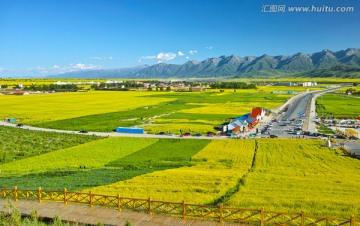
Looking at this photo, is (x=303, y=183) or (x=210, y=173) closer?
(x=303, y=183)

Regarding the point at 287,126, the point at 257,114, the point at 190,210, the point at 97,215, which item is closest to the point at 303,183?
the point at 190,210

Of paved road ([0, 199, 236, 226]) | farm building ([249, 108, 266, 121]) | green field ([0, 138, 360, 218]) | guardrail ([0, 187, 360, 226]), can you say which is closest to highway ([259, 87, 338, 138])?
farm building ([249, 108, 266, 121])

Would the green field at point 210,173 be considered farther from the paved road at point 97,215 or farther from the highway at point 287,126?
the highway at point 287,126

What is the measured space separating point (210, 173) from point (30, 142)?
112 feet

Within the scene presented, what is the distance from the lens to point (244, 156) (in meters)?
43.6

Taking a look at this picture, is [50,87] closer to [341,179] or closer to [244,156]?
[244,156]

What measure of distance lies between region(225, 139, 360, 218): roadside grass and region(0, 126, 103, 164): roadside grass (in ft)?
99.0

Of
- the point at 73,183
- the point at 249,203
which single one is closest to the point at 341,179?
the point at 249,203

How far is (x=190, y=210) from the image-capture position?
20797 millimetres

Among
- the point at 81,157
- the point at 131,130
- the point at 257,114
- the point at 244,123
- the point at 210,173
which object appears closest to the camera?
the point at 210,173

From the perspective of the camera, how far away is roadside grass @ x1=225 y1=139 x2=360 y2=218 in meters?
21.9

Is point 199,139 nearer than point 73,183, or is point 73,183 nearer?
point 73,183

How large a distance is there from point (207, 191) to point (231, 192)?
191 cm

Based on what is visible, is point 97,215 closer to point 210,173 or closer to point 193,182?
point 193,182
